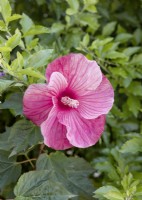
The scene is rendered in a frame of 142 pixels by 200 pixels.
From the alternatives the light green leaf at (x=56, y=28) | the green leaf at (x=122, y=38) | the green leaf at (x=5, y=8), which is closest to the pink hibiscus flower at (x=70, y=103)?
the green leaf at (x=5, y=8)

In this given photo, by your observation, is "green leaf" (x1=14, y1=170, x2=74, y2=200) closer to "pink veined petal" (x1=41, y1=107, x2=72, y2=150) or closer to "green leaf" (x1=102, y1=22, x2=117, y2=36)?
"pink veined petal" (x1=41, y1=107, x2=72, y2=150)

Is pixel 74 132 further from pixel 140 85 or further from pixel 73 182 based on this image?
pixel 140 85

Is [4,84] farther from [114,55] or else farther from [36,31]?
[114,55]

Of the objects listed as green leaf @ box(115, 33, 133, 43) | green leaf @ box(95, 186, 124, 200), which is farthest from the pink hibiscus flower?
green leaf @ box(115, 33, 133, 43)

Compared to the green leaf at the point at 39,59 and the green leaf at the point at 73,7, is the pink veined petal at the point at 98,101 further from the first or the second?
the green leaf at the point at 73,7

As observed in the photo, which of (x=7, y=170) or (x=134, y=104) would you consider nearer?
(x=7, y=170)

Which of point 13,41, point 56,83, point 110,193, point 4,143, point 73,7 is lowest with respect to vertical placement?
point 110,193

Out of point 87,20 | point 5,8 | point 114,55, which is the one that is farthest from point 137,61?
point 5,8
